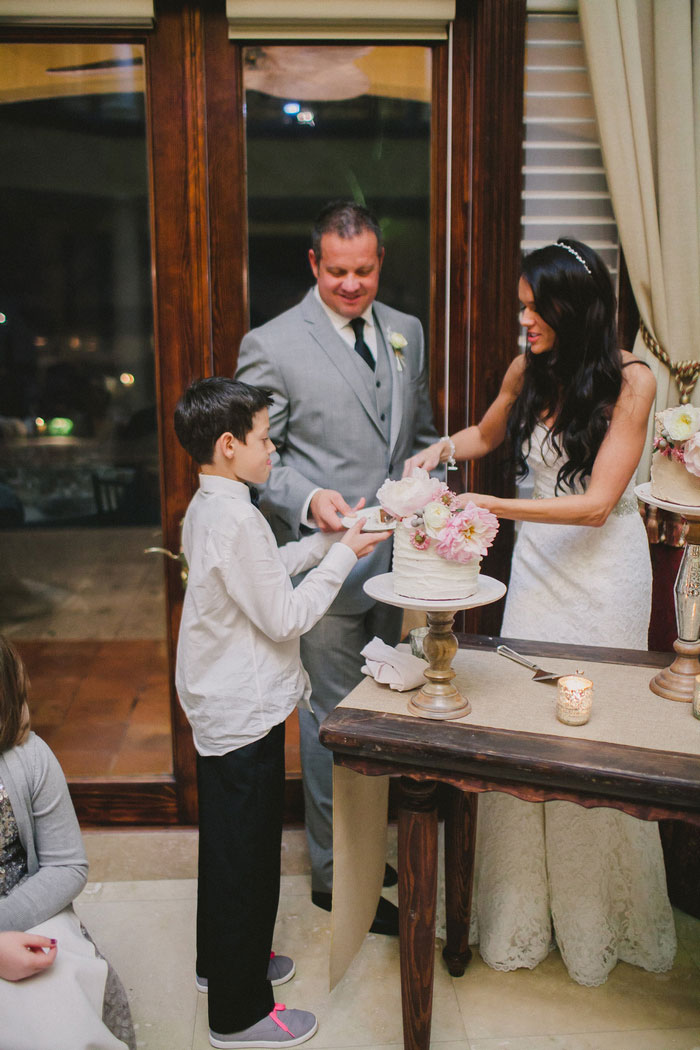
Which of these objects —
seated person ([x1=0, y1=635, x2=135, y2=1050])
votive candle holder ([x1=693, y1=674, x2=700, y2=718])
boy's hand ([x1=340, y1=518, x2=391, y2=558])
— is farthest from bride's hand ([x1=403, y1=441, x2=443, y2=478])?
seated person ([x1=0, y1=635, x2=135, y2=1050])

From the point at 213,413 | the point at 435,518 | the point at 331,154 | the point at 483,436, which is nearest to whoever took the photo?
the point at 435,518

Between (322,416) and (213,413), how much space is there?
690mm

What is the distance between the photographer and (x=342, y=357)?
276 cm

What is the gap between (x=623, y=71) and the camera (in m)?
2.82

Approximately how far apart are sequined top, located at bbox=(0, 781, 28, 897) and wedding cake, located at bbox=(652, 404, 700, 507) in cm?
159

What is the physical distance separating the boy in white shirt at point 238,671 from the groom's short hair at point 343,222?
737 millimetres

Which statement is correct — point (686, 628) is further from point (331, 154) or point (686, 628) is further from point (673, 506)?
point (331, 154)

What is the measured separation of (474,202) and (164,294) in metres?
1.10

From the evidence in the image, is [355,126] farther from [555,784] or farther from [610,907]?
[610,907]

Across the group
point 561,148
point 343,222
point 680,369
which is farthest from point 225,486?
point 561,148

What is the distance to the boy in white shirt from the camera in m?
2.08

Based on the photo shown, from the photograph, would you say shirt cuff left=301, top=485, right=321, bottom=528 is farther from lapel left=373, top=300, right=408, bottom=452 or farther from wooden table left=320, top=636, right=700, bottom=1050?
wooden table left=320, top=636, right=700, bottom=1050

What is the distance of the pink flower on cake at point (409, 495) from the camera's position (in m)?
1.92

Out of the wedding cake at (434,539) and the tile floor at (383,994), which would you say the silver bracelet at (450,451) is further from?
the tile floor at (383,994)
